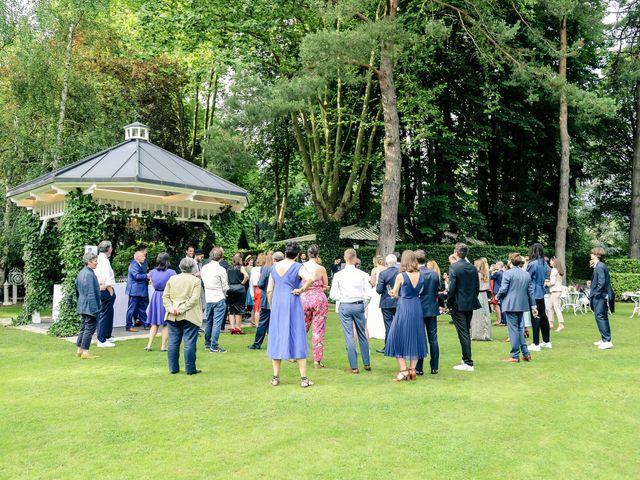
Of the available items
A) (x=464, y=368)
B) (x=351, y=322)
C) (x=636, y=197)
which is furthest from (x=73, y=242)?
(x=636, y=197)

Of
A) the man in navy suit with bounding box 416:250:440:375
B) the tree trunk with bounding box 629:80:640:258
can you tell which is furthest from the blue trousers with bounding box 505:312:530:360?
the tree trunk with bounding box 629:80:640:258

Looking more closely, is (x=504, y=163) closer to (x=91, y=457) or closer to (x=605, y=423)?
(x=605, y=423)

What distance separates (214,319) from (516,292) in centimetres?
521

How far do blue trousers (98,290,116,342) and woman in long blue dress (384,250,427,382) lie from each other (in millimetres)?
5409

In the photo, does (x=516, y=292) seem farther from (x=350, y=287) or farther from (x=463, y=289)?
(x=350, y=287)

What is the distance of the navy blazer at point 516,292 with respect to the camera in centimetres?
855

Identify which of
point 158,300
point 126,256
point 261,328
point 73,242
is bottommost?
point 261,328

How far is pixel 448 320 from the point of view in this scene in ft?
50.1

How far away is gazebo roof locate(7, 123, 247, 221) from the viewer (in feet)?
38.3

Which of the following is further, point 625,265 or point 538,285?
point 625,265

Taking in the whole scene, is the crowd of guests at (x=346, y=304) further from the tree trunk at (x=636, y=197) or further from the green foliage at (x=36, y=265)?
the tree trunk at (x=636, y=197)

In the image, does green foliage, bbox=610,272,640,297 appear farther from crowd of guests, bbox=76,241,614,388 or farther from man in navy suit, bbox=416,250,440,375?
man in navy suit, bbox=416,250,440,375

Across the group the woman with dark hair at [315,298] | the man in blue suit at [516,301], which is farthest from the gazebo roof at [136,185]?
the man in blue suit at [516,301]

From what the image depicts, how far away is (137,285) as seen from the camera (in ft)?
40.1
